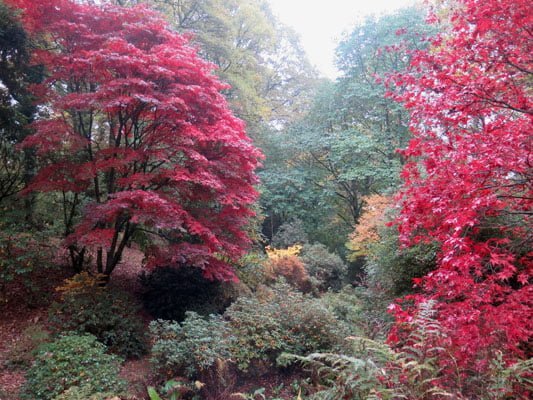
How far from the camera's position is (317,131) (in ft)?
51.3

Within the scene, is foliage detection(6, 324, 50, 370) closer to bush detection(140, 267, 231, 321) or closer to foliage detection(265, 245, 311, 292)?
bush detection(140, 267, 231, 321)

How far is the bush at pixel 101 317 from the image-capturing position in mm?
5875

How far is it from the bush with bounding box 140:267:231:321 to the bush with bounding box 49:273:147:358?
85cm

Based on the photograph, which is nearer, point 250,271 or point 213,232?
point 213,232

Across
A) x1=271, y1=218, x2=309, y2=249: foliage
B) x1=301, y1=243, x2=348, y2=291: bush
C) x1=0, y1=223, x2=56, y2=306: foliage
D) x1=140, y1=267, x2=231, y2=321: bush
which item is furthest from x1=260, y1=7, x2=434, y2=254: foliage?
x1=0, y1=223, x2=56, y2=306: foliage

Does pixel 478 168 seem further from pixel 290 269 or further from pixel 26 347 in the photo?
pixel 290 269

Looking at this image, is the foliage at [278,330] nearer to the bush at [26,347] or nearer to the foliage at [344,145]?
the bush at [26,347]

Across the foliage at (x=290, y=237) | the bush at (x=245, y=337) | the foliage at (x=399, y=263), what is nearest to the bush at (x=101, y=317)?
the bush at (x=245, y=337)

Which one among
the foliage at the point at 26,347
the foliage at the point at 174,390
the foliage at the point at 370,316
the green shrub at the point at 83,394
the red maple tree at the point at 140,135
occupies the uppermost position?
the red maple tree at the point at 140,135

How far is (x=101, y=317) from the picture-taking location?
605 cm

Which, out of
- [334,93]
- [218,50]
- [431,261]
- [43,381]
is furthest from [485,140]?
[334,93]

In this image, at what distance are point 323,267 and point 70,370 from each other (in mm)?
8869

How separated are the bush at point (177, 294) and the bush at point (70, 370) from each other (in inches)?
87.6

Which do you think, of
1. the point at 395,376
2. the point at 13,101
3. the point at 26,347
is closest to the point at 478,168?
the point at 395,376
